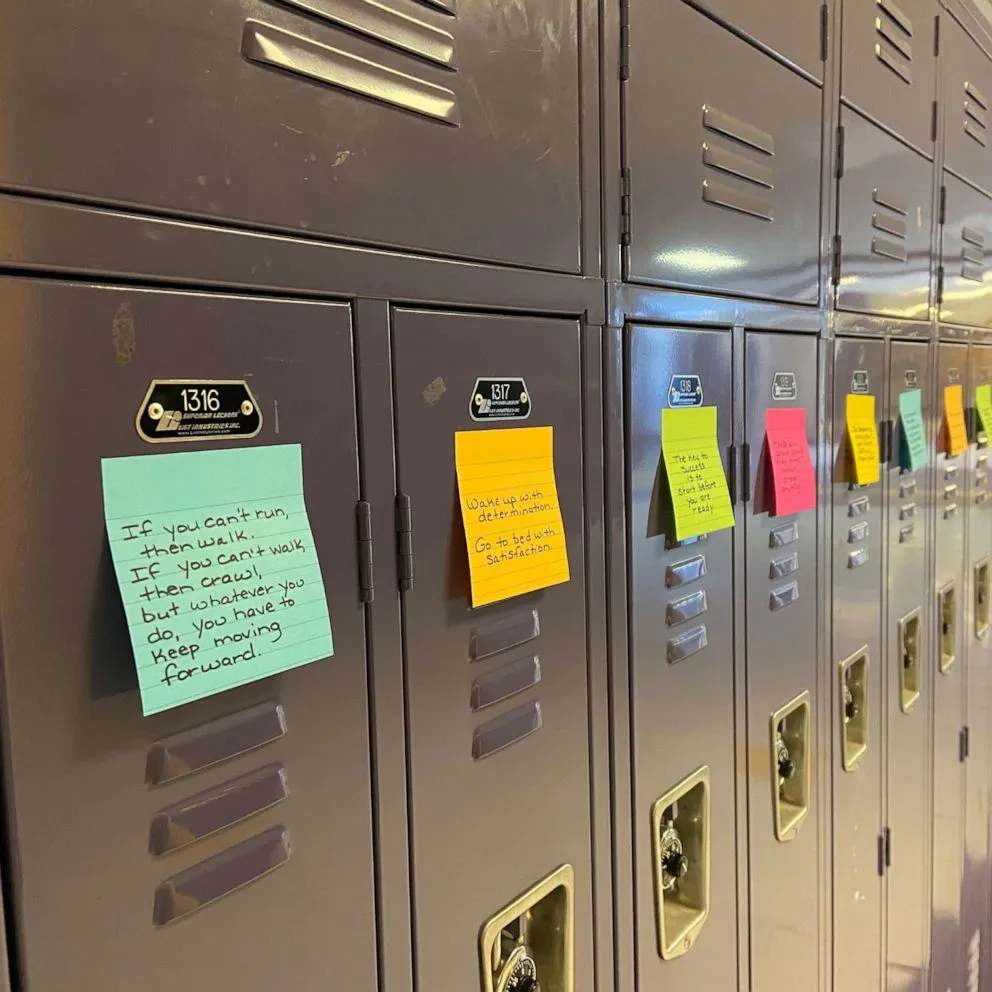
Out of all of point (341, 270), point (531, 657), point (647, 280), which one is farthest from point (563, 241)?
point (531, 657)

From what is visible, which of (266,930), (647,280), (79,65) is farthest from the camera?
(647,280)

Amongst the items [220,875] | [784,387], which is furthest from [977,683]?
[220,875]

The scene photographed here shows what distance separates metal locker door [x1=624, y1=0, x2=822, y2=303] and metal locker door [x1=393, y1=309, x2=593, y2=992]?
23 cm

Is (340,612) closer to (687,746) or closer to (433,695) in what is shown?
(433,695)

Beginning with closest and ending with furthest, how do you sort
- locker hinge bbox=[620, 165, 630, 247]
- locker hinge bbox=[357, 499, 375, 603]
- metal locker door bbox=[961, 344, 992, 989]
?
1. locker hinge bbox=[357, 499, 375, 603]
2. locker hinge bbox=[620, 165, 630, 247]
3. metal locker door bbox=[961, 344, 992, 989]

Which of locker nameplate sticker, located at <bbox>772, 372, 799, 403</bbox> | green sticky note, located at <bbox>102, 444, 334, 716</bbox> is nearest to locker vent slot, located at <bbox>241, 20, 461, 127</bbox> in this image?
green sticky note, located at <bbox>102, 444, 334, 716</bbox>

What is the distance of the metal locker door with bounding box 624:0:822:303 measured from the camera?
3.19ft

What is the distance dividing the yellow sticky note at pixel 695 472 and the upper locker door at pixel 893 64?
2.22ft

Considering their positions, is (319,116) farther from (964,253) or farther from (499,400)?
(964,253)

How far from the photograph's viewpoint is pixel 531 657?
876 millimetres

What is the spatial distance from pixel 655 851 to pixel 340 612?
1.95ft

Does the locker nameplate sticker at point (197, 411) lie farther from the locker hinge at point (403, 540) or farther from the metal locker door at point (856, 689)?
the metal locker door at point (856, 689)

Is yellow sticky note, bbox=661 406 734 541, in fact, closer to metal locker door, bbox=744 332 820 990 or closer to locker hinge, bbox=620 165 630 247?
metal locker door, bbox=744 332 820 990

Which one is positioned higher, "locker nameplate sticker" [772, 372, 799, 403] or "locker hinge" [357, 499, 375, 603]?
"locker nameplate sticker" [772, 372, 799, 403]
